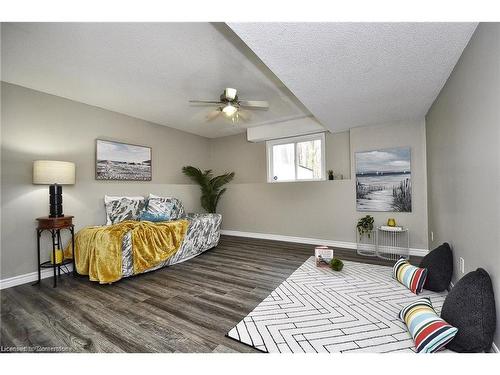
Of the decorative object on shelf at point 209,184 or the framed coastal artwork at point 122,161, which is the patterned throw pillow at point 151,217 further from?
the decorative object on shelf at point 209,184

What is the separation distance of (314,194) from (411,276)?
2.19m

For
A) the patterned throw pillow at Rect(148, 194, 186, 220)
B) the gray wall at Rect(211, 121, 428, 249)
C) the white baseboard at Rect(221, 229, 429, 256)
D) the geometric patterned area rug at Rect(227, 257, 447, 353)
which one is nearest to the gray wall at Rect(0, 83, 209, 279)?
the patterned throw pillow at Rect(148, 194, 186, 220)

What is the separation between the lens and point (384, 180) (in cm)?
354

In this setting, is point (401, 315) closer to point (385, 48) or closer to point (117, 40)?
point (385, 48)

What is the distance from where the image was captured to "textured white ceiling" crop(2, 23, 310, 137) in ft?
5.78

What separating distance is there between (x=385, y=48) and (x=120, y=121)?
3.86 metres

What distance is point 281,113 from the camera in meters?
3.78

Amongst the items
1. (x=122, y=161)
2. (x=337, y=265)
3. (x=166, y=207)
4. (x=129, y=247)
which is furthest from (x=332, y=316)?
(x=122, y=161)

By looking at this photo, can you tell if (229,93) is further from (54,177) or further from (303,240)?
(303,240)

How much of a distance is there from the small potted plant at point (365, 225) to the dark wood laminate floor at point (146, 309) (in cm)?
132

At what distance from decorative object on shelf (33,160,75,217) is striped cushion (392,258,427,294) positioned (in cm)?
412

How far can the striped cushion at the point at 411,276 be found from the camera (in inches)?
81.4

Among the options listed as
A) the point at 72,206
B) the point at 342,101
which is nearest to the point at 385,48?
the point at 342,101

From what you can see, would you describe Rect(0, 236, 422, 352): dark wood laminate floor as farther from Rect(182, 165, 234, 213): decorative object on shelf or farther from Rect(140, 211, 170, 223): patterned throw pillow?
Rect(182, 165, 234, 213): decorative object on shelf
